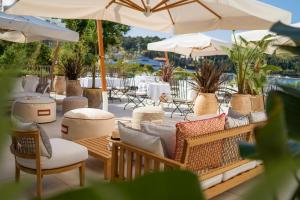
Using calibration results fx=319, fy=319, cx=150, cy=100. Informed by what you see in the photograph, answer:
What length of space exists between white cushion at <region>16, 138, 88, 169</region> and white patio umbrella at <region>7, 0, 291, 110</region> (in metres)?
2.25

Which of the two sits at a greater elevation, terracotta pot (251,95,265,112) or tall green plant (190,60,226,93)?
tall green plant (190,60,226,93)

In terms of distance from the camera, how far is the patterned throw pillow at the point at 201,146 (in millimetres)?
2635

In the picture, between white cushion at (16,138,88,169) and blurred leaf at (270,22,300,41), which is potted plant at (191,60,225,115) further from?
blurred leaf at (270,22,300,41)

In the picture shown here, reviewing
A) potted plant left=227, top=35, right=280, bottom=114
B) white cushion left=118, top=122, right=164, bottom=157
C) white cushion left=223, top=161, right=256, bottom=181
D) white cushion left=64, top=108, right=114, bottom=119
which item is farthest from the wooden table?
potted plant left=227, top=35, right=280, bottom=114

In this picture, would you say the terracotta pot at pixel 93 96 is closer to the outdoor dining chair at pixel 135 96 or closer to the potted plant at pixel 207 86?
the outdoor dining chair at pixel 135 96

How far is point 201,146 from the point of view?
268 cm

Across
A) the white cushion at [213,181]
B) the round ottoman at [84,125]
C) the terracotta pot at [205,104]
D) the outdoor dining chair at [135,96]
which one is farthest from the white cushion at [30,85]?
the white cushion at [213,181]

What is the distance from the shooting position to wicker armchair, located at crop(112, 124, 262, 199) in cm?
256

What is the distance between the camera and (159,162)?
257 cm

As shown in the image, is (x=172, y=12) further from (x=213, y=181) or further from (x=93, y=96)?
(x=93, y=96)

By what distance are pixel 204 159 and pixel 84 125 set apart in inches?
90.4

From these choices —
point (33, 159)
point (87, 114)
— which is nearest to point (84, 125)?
point (87, 114)

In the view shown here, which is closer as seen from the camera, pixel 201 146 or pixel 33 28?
pixel 201 146

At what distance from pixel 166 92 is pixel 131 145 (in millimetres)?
6772
